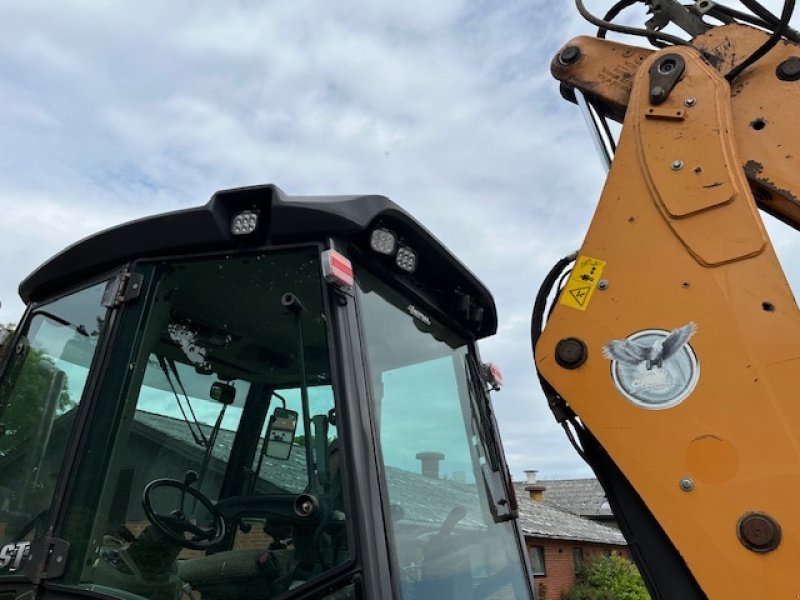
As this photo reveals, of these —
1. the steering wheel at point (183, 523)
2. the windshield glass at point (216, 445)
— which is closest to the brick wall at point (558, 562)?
the windshield glass at point (216, 445)

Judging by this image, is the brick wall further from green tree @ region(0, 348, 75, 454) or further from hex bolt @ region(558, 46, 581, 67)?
hex bolt @ region(558, 46, 581, 67)

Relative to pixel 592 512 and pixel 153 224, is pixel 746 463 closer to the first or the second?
pixel 153 224

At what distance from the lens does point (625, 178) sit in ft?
6.74

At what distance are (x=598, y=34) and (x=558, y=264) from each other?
93 centimetres

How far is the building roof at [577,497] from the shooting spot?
32.8 m

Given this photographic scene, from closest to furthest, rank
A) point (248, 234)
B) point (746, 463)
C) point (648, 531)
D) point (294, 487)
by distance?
Result: point (746, 463)
point (648, 531)
point (294, 487)
point (248, 234)

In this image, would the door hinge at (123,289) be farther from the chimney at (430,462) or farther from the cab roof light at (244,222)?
the chimney at (430,462)

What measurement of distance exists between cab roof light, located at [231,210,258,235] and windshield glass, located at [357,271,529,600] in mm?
355

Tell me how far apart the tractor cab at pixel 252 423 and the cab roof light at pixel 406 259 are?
0.01 metres

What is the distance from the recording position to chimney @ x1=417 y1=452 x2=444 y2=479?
2.28 metres

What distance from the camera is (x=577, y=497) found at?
35969 millimetres

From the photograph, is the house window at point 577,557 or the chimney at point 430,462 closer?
the chimney at point 430,462

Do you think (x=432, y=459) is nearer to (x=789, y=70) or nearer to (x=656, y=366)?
(x=656, y=366)

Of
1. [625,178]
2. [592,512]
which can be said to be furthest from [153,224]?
[592,512]
